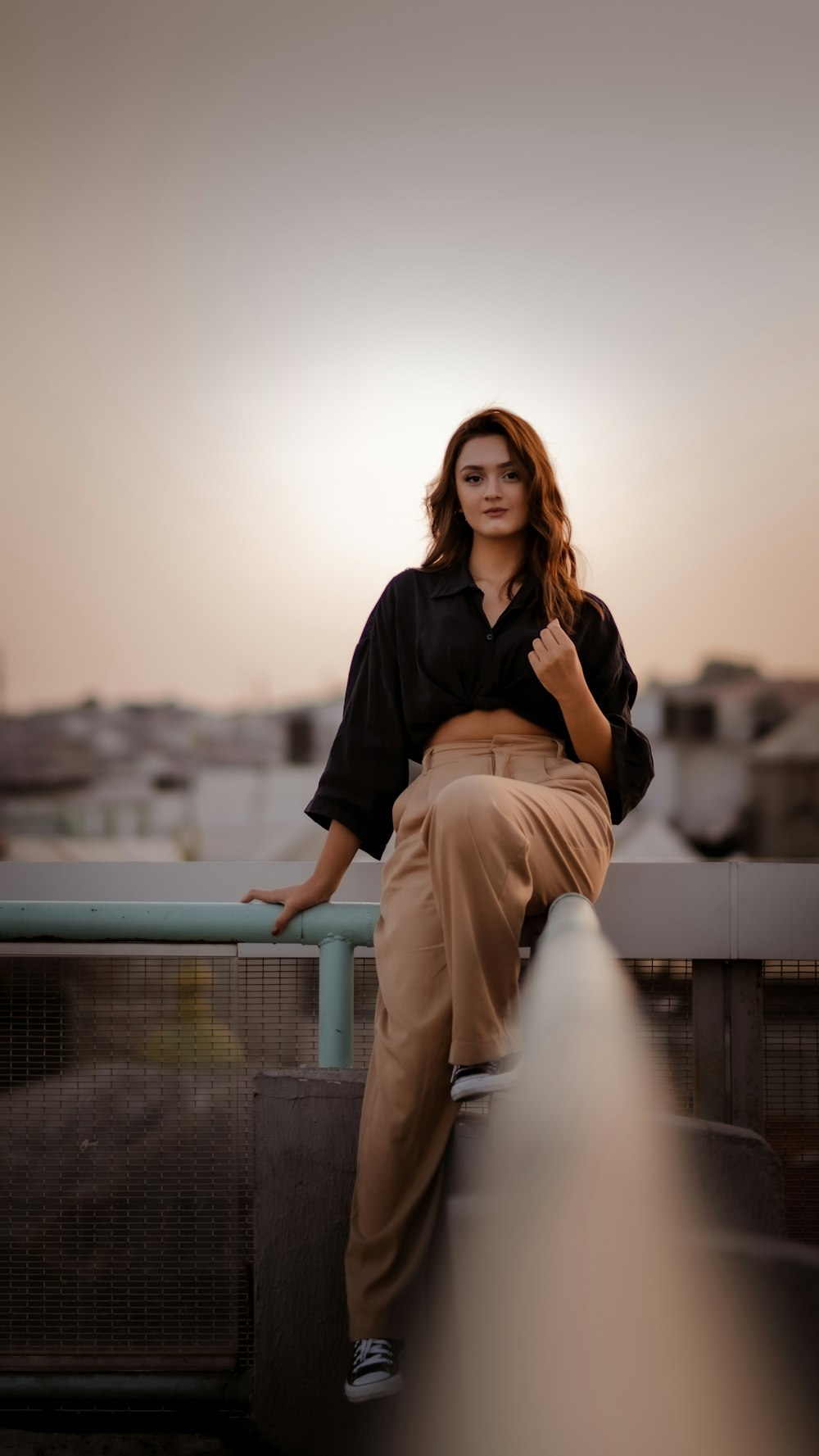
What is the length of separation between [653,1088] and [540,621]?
0.80 meters

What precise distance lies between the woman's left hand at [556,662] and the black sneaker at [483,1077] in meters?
0.58

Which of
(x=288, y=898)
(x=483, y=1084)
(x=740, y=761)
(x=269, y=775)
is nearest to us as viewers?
(x=483, y=1084)

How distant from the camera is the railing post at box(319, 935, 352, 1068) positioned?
1.89 m

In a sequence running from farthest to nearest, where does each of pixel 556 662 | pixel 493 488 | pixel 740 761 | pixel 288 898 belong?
pixel 740 761 → pixel 493 488 → pixel 288 898 → pixel 556 662

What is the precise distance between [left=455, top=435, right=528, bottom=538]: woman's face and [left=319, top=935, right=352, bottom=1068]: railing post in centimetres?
77

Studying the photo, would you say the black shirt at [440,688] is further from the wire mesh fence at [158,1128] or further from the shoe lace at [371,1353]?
the shoe lace at [371,1353]

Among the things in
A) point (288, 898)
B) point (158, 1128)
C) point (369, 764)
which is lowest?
point (158, 1128)

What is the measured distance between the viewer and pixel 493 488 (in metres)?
2.02

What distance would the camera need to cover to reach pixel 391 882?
1.73 meters

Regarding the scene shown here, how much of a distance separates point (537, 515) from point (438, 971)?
33.9 inches

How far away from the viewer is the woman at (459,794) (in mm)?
1466

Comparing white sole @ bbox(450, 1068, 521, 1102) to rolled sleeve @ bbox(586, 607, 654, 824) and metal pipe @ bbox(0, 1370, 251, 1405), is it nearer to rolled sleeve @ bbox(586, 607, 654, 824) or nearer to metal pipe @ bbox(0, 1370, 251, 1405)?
rolled sleeve @ bbox(586, 607, 654, 824)

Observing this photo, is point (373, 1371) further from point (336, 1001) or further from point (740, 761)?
point (740, 761)

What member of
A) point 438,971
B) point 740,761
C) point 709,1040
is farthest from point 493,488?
point 740,761
